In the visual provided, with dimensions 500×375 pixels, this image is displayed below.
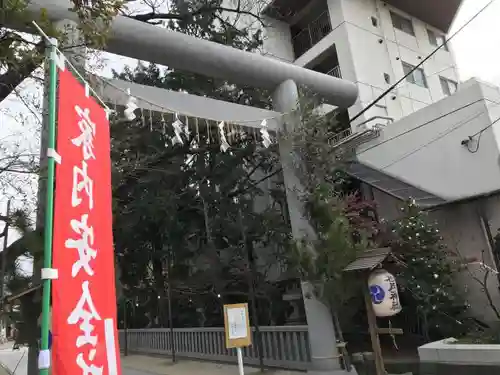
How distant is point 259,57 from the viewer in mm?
8711

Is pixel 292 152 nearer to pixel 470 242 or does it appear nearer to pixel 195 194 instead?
pixel 195 194

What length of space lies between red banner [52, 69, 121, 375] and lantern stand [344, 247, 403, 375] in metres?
4.12

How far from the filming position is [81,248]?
2.78 meters

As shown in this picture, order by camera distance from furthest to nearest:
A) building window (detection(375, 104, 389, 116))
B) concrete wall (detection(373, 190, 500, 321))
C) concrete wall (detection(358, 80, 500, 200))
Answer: building window (detection(375, 104, 389, 116)) < concrete wall (detection(358, 80, 500, 200)) < concrete wall (detection(373, 190, 500, 321))

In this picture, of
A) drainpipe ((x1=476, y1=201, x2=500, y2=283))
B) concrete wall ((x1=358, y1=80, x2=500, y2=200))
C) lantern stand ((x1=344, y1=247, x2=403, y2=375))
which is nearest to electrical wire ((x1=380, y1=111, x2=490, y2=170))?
concrete wall ((x1=358, y1=80, x2=500, y2=200))

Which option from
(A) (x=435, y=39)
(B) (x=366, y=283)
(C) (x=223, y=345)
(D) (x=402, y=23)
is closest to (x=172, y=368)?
(C) (x=223, y=345)

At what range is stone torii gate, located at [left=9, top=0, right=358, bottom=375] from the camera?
7121 millimetres

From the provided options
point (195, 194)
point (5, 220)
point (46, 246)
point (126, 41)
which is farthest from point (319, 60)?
point (46, 246)

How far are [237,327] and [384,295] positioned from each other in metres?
2.33

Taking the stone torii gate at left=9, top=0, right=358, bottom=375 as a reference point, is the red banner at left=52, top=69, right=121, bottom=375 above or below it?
below

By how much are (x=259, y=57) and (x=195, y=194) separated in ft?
15.0

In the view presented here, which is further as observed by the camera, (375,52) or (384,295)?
(375,52)

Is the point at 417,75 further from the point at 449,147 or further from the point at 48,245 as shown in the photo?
Result: the point at 48,245

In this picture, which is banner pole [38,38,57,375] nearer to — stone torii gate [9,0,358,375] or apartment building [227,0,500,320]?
stone torii gate [9,0,358,375]
